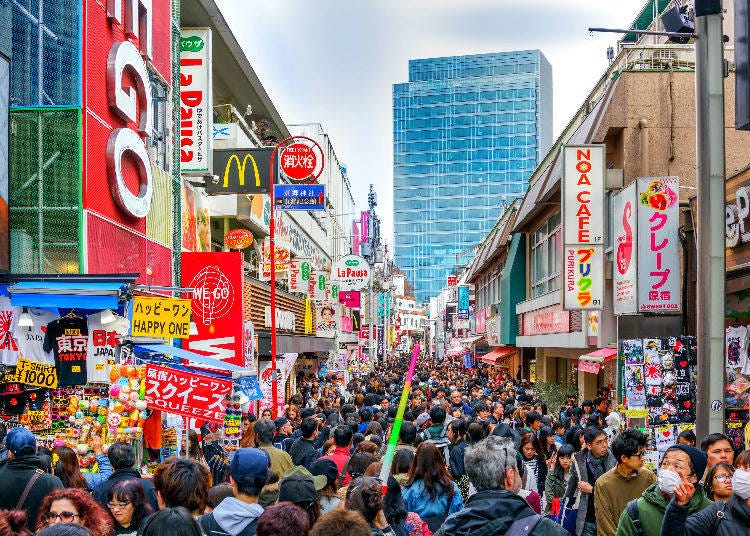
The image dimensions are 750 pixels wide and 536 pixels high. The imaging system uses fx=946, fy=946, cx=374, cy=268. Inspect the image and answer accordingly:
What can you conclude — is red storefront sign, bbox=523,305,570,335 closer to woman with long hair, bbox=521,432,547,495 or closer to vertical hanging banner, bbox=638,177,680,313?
vertical hanging banner, bbox=638,177,680,313

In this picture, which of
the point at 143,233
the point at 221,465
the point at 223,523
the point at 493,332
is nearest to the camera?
the point at 223,523

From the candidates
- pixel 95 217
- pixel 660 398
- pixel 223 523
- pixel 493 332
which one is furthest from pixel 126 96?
pixel 493 332

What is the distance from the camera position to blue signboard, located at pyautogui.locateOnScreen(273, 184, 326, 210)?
822 inches

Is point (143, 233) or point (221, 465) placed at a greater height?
point (143, 233)

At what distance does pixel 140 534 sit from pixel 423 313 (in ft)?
597

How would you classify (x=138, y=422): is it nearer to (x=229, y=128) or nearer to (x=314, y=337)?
(x=229, y=128)

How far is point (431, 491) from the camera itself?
7.45 m

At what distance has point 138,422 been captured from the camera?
37.4ft

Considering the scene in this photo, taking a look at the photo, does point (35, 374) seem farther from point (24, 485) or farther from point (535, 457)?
point (535, 457)

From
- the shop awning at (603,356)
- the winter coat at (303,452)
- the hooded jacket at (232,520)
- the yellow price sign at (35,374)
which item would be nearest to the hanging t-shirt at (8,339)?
the yellow price sign at (35,374)

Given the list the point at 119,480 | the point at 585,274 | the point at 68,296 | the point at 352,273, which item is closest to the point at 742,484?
the point at 119,480

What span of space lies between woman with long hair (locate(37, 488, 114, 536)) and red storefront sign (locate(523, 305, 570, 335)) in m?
19.7

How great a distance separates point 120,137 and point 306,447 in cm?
586

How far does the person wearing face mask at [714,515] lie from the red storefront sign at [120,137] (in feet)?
31.0
